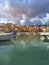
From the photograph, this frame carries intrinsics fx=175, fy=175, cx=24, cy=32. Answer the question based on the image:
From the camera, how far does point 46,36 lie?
194 inches

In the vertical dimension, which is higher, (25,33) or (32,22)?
(32,22)

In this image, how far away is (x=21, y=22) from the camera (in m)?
4.66

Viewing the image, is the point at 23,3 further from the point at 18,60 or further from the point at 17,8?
the point at 18,60

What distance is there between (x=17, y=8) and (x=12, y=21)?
38cm

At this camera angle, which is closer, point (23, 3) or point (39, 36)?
point (23, 3)

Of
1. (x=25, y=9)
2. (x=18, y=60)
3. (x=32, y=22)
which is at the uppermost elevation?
(x=25, y=9)

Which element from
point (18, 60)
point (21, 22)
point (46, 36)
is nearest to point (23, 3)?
point (21, 22)

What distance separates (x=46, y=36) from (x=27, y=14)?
2.78 ft

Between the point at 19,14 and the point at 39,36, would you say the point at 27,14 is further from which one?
the point at 39,36

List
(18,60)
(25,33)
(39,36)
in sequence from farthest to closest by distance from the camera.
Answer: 1. (39,36)
2. (25,33)
3. (18,60)

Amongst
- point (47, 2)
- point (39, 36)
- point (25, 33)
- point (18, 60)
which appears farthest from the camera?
point (39, 36)

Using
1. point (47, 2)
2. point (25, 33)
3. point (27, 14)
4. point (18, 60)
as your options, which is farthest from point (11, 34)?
point (18, 60)

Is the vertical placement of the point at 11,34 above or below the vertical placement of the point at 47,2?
below

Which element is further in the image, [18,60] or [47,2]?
[47,2]
